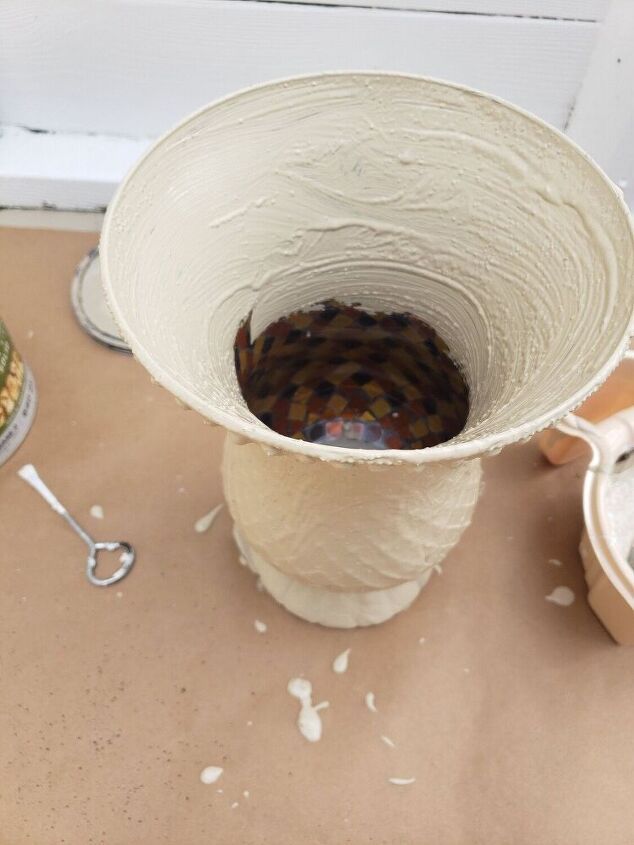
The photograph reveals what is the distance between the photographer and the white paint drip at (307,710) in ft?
2.02

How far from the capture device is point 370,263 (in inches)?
21.7

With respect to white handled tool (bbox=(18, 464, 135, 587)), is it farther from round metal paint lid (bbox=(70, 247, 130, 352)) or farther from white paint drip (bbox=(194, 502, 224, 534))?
round metal paint lid (bbox=(70, 247, 130, 352))

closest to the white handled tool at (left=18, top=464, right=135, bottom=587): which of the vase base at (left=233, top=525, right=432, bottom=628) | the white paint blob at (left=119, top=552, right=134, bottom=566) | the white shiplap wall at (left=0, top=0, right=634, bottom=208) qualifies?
the white paint blob at (left=119, top=552, right=134, bottom=566)

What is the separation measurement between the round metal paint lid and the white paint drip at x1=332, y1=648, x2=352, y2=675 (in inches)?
17.3

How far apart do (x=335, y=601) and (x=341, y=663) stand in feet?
0.20

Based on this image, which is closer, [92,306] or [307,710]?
[307,710]

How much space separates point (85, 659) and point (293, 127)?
1.67 ft

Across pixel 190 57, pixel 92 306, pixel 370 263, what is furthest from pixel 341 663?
pixel 190 57

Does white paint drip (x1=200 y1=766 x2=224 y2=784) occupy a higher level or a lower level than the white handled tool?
lower

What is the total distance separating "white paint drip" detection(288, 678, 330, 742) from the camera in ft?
2.02

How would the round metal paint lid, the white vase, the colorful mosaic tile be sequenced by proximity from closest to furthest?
the white vase, the colorful mosaic tile, the round metal paint lid

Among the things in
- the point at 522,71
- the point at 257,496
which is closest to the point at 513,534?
the point at 257,496

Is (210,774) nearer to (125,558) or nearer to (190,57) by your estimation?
(125,558)

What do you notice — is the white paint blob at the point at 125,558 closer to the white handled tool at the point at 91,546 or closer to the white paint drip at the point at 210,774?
the white handled tool at the point at 91,546
